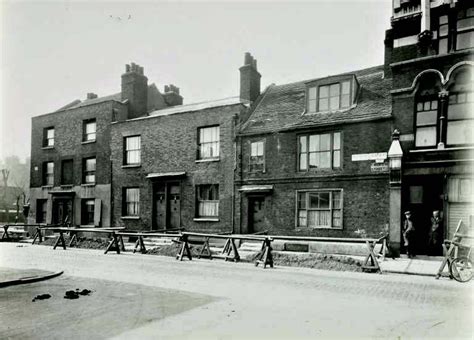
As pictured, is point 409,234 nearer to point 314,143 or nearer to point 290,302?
point 314,143

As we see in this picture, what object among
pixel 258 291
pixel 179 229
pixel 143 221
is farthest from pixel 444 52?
pixel 143 221

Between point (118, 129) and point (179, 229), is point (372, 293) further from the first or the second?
point (118, 129)

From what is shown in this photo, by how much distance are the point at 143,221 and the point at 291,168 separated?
32.1ft

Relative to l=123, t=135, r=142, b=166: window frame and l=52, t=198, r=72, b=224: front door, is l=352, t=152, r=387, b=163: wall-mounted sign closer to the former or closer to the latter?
l=123, t=135, r=142, b=166: window frame

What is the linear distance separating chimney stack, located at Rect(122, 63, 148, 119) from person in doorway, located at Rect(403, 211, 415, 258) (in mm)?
18598

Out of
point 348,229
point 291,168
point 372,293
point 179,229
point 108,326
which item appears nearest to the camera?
point 108,326

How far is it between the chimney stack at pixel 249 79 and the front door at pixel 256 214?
19.9ft

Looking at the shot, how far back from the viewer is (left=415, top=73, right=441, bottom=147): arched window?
616 inches

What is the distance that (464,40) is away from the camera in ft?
49.8

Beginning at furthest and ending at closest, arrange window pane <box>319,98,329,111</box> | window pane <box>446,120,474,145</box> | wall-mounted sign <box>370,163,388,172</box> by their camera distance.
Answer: window pane <box>319,98,329,111</box> < wall-mounted sign <box>370,163,388,172</box> < window pane <box>446,120,474,145</box>

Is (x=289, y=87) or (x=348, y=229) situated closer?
(x=348, y=229)

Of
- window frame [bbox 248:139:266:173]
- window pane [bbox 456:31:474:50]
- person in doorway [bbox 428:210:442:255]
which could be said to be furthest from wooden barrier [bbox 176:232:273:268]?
window pane [bbox 456:31:474:50]

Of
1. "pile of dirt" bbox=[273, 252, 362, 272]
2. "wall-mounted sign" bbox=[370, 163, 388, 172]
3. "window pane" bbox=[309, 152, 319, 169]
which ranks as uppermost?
"window pane" bbox=[309, 152, 319, 169]

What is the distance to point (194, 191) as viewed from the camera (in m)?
21.9
